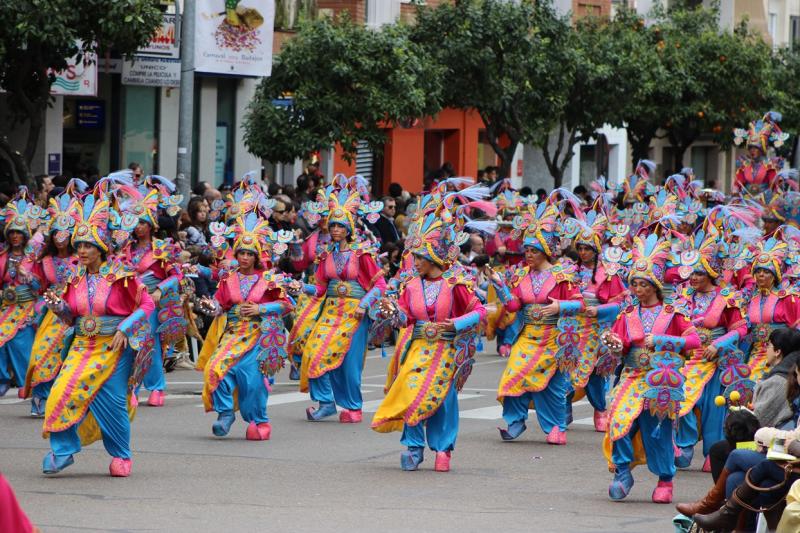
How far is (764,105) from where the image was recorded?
41.5 meters

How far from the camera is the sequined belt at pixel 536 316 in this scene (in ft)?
49.2

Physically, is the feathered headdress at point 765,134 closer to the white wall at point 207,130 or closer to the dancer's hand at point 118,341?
the white wall at point 207,130

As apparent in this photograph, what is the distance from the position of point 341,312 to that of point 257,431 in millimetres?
1887

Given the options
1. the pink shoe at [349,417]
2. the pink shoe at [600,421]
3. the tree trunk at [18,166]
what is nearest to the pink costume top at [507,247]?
the pink shoe at [600,421]

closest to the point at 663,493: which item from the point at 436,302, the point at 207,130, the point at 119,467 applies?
the point at 436,302

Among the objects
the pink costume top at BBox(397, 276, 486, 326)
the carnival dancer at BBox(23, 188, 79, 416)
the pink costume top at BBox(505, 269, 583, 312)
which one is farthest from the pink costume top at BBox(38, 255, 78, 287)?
the pink costume top at BBox(505, 269, 583, 312)

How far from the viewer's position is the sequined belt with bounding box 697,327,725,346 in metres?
13.4

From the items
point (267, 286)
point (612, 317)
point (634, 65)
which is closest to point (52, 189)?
point (267, 286)

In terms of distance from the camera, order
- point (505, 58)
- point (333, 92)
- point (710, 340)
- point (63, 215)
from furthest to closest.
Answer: point (505, 58) → point (333, 92) → point (710, 340) → point (63, 215)

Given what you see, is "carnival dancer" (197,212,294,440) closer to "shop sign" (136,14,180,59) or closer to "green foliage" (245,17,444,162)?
"green foliage" (245,17,444,162)

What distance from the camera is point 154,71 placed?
85.7 feet

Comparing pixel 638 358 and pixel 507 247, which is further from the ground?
pixel 507 247

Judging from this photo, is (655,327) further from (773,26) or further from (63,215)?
(773,26)

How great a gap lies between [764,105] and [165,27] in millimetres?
18872
